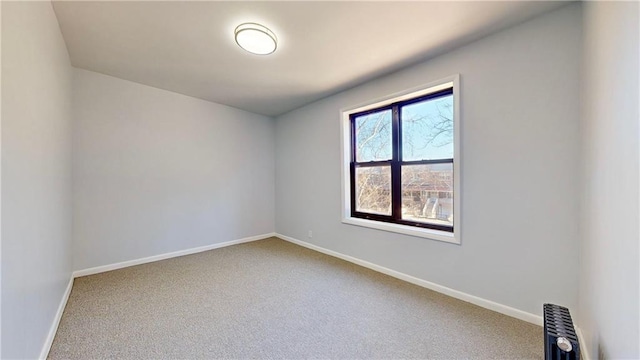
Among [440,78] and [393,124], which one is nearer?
[440,78]

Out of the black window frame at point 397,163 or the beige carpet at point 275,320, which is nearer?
the beige carpet at point 275,320

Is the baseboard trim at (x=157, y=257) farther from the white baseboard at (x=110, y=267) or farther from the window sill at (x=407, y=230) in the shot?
the window sill at (x=407, y=230)

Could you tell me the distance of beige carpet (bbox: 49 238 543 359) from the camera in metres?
1.68

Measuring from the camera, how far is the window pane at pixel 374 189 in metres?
3.21

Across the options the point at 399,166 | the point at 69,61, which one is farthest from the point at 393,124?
the point at 69,61

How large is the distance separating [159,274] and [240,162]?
7.18 feet

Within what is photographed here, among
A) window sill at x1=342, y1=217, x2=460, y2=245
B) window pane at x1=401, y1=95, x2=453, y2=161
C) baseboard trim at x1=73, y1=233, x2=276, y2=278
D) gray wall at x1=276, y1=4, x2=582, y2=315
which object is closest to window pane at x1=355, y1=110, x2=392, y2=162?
window pane at x1=401, y1=95, x2=453, y2=161

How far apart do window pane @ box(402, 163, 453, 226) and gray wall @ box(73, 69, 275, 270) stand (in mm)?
→ 2925

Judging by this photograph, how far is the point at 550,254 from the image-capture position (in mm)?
1903

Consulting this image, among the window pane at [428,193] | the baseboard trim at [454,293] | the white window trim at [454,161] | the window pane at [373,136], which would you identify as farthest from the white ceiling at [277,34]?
the baseboard trim at [454,293]

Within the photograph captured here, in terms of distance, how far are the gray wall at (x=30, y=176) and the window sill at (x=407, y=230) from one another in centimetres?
296

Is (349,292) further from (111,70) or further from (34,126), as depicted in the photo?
(111,70)

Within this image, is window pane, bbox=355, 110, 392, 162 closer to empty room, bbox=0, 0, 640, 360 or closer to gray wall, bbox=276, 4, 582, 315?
empty room, bbox=0, 0, 640, 360

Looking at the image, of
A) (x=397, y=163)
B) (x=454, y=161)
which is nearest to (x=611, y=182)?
(x=454, y=161)
